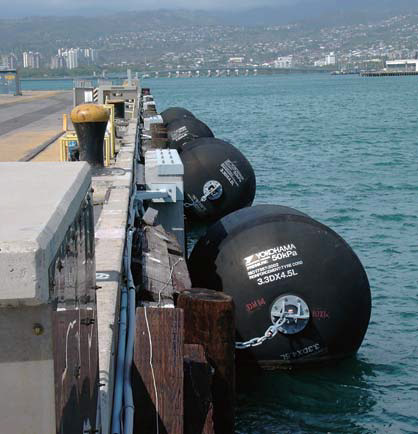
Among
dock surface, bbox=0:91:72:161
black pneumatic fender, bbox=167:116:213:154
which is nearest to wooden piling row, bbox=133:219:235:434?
dock surface, bbox=0:91:72:161

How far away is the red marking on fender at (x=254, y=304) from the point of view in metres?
8.45

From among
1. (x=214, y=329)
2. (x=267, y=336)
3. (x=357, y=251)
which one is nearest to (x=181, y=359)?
(x=214, y=329)

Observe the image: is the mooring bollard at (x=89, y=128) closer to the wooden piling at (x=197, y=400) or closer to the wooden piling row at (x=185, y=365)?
the wooden piling row at (x=185, y=365)

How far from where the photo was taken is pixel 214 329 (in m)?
6.00

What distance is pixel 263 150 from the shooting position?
134ft

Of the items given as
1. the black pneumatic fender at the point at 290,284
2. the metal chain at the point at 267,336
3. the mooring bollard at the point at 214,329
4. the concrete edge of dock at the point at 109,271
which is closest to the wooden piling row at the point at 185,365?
the mooring bollard at the point at 214,329

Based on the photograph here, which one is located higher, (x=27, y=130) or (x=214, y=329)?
(x=214, y=329)

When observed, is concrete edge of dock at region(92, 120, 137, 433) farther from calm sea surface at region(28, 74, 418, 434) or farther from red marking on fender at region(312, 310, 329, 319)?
calm sea surface at region(28, 74, 418, 434)

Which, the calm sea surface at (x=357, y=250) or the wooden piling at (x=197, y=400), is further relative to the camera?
the calm sea surface at (x=357, y=250)

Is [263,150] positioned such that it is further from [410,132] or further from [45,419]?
[45,419]

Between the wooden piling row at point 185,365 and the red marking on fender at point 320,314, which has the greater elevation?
the wooden piling row at point 185,365

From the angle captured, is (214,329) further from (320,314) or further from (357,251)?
(357,251)

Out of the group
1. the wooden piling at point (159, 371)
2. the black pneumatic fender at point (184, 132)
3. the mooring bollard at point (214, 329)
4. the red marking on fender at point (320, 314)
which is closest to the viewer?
the wooden piling at point (159, 371)

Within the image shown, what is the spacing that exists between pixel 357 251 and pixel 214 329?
1156 cm
